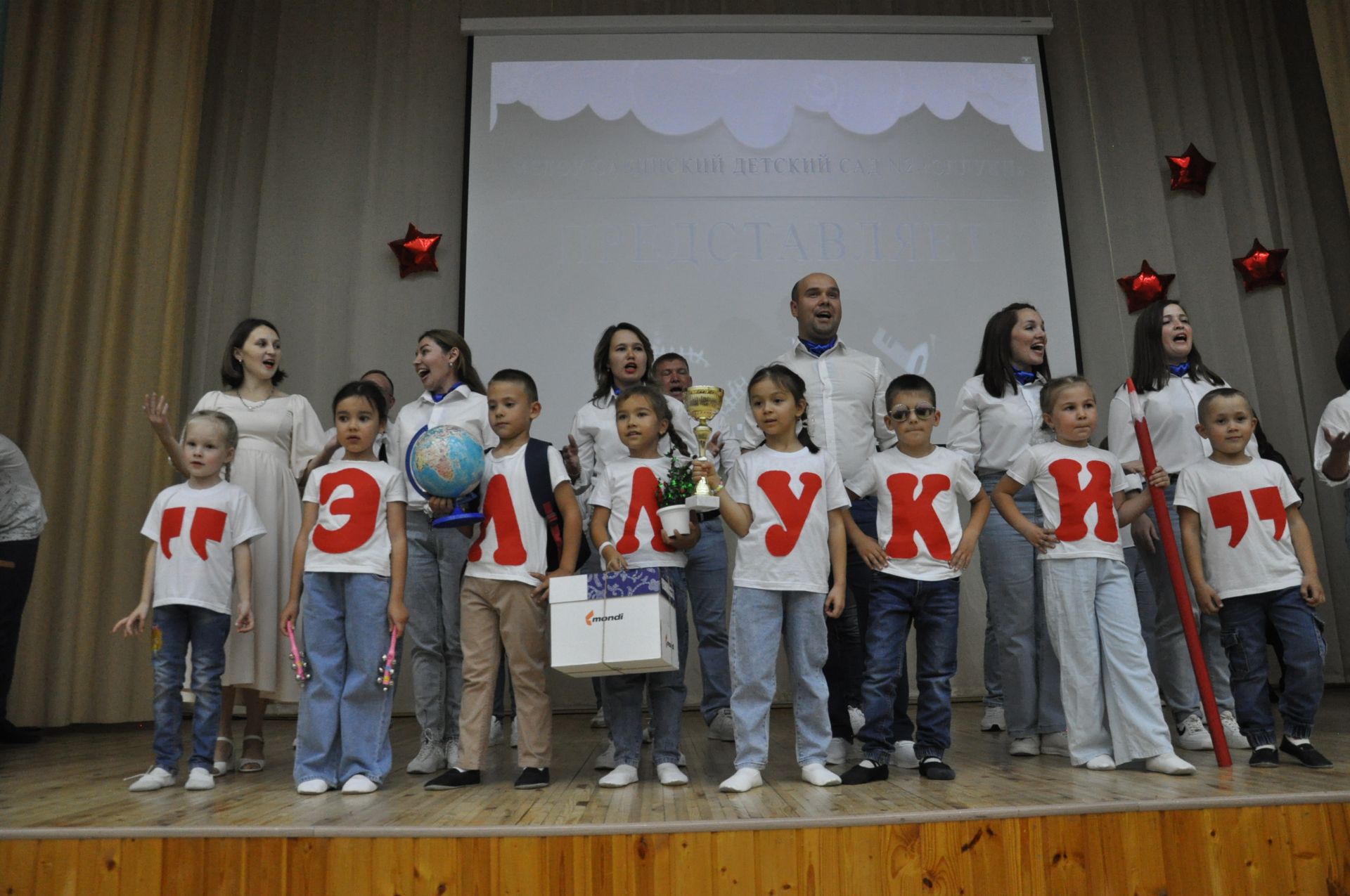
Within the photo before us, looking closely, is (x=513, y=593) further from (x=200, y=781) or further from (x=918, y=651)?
(x=918, y=651)

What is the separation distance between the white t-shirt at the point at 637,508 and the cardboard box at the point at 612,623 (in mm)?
295

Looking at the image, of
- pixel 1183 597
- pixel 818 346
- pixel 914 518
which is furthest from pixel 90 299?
pixel 1183 597

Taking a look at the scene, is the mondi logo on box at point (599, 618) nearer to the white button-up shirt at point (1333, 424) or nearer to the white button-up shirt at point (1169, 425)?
the white button-up shirt at point (1169, 425)

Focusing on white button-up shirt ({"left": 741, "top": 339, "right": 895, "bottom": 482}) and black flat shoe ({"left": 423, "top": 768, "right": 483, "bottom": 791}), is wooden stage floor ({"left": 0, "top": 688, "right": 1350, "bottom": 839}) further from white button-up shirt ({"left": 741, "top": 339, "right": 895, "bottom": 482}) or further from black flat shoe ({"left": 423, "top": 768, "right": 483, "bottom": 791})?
white button-up shirt ({"left": 741, "top": 339, "right": 895, "bottom": 482})

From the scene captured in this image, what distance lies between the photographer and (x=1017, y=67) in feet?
18.3

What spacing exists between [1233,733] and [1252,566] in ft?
2.16

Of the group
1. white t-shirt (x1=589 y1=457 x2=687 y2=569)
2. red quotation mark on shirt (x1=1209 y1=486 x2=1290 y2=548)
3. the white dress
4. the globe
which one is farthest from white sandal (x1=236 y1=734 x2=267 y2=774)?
red quotation mark on shirt (x1=1209 y1=486 x2=1290 y2=548)

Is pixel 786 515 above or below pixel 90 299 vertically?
below

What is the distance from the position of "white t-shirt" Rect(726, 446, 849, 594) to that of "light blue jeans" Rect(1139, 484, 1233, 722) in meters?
1.23

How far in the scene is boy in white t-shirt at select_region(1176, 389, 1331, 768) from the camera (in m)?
2.90

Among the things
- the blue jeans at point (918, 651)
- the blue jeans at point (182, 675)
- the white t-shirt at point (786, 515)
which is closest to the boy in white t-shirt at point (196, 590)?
the blue jeans at point (182, 675)

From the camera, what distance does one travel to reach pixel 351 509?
2.94 metres

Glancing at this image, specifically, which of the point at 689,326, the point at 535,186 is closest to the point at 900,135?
the point at 689,326

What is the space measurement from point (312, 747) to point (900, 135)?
4.23 m
